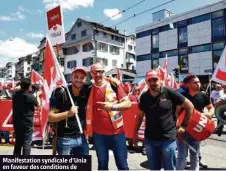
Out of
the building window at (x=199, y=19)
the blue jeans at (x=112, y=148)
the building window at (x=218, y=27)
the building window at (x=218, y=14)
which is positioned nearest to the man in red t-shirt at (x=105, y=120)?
the blue jeans at (x=112, y=148)

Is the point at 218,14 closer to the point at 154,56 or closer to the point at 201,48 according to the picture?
the point at 201,48

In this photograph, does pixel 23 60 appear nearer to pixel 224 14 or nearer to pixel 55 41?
pixel 224 14

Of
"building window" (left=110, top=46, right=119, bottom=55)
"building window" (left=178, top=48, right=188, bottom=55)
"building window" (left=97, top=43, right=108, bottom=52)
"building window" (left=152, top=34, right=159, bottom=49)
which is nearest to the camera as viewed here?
"building window" (left=178, top=48, right=188, bottom=55)


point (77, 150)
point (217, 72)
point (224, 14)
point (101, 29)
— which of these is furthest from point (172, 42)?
point (77, 150)

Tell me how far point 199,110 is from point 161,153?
152 cm

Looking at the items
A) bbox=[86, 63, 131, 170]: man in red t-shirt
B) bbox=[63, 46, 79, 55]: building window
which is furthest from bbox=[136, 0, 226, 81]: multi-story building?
bbox=[86, 63, 131, 170]: man in red t-shirt

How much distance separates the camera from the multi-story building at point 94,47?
194ft

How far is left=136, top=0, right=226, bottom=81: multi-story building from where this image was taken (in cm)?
4062

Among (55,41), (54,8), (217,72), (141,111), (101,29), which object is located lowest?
(141,111)

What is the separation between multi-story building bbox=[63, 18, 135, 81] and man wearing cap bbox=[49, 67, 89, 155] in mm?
52683

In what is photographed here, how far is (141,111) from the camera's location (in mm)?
4656

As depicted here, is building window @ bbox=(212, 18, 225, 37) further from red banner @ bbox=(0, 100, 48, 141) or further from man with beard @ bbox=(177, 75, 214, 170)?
man with beard @ bbox=(177, 75, 214, 170)

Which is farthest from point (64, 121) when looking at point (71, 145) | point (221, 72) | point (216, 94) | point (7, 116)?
point (216, 94)

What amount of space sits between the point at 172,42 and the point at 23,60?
83.0 m
